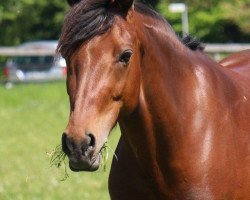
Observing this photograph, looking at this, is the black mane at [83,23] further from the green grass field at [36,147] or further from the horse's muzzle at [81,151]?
the green grass field at [36,147]

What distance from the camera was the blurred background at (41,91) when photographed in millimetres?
8586

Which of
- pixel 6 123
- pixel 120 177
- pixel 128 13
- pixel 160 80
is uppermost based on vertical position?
pixel 128 13

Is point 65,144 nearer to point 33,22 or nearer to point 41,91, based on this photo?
point 41,91

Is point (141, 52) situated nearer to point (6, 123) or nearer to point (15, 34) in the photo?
point (6, 123)

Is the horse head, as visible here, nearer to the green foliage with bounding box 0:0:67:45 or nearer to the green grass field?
the green grass field

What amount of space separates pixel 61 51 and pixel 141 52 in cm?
44

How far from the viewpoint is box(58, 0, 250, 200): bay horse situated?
144 inches

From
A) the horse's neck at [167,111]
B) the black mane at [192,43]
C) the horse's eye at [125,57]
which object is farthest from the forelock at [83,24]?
the black mane at [192,43]

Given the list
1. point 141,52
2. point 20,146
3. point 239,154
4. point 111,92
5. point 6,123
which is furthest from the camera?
point 6,123

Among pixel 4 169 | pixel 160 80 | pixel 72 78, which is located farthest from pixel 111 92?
pixel 4 169

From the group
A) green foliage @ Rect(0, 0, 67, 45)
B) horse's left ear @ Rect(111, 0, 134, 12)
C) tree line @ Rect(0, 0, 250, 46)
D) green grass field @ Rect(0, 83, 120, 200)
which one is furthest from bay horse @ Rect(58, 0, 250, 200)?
green foliage @ Rect(0, 0, 67, 45)

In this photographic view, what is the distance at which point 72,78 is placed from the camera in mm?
3723

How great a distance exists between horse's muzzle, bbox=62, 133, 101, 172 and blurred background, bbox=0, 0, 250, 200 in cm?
65

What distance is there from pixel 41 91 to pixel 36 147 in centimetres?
838
